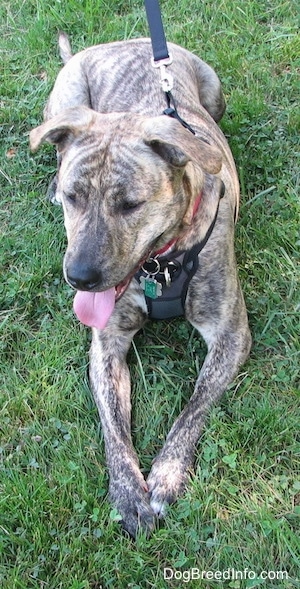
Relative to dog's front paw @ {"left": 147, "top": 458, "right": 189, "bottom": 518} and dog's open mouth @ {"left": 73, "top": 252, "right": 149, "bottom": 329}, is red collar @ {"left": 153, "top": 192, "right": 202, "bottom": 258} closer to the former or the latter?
dog's open mouth @ {"left": 73, "top": 252, "right": 149, "bottom": 329}

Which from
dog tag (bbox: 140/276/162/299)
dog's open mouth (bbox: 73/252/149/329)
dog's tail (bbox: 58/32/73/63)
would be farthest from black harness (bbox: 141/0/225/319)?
dog's tail (bbox: 58/32/73/63)

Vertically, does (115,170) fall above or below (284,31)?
above

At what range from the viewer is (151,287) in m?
3.34

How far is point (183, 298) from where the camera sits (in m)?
3.40

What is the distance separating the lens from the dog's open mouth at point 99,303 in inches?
118

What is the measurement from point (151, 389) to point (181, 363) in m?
0.21

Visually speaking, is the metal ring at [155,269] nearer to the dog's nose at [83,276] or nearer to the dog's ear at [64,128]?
the dog's nose at [83,276]

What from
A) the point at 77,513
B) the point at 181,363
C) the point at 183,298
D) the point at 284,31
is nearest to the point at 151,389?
the point at 181,363

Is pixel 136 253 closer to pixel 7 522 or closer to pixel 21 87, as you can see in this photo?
pixel 7 522

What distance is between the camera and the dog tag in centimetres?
332

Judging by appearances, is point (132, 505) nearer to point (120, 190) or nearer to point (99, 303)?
point (99, 303)

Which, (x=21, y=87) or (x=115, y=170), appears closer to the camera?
(x=115, y=170)
